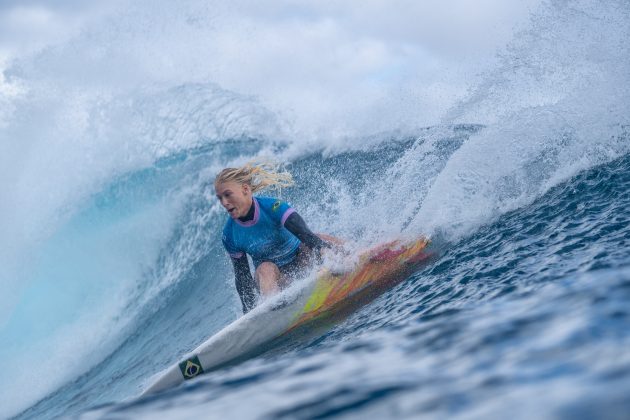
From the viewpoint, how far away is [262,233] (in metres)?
5.72

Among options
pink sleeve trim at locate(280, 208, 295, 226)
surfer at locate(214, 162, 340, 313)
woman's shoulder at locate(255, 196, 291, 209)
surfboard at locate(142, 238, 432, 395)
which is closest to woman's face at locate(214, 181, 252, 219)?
surfer at locate(214, 162, 340, 313)

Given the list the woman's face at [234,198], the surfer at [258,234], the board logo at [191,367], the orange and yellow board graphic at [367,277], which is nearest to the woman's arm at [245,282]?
the surfer at [258,234]

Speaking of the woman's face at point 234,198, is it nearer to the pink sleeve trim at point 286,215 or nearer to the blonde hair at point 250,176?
the blonde hair at point 250,176

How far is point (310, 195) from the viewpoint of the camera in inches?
429

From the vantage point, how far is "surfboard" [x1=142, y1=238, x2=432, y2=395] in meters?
4.84

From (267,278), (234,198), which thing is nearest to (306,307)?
(267,278)

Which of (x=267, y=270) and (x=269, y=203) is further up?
(x=269, y=203)

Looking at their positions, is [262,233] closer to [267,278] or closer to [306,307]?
[267,278]

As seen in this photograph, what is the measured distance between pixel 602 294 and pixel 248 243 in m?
4.12

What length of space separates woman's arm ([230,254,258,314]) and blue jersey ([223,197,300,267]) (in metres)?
0.06

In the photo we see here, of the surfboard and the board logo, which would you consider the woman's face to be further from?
the board logo

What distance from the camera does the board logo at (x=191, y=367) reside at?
470 cm

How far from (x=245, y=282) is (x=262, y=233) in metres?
0.43

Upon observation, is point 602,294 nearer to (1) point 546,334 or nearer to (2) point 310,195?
(1) point 546,334
